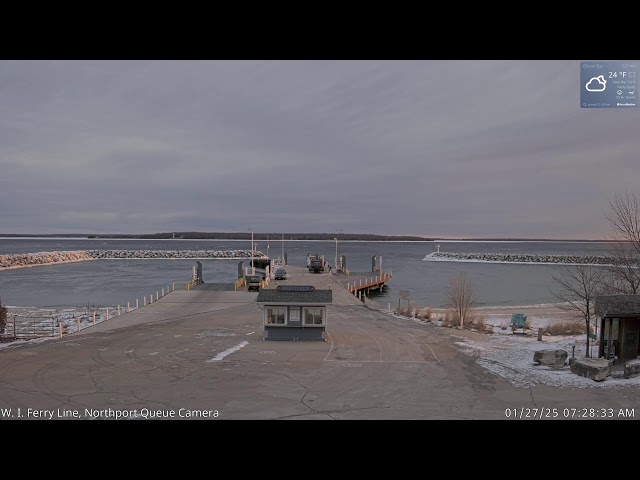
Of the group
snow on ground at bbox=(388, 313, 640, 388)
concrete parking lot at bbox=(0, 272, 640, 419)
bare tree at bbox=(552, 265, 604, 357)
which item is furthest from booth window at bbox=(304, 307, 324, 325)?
bare tree at bbox=(552, 265, 604, 357)

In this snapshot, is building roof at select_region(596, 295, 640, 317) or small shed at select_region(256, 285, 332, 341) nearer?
building roof at select_region(596, 295, 640, 317)

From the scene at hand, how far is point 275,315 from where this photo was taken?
2169 centimetres

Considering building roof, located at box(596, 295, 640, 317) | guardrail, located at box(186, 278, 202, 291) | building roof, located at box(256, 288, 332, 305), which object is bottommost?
guardrail, located at box(186, 278, 202, 291)

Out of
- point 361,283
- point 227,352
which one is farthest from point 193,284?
point 227,352

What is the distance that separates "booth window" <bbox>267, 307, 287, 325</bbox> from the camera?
71.0ft

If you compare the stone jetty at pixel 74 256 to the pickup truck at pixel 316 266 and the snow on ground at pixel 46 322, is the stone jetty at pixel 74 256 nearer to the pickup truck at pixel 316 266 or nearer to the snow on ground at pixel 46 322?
the pickup truck at pixel 316 266

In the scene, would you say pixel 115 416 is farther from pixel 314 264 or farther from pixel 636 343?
pixel 314 264

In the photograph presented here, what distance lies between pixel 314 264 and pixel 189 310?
32.1 metres

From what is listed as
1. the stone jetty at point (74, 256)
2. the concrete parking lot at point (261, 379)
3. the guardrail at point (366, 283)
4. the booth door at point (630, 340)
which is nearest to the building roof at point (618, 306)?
the booth door at point (630, 340)

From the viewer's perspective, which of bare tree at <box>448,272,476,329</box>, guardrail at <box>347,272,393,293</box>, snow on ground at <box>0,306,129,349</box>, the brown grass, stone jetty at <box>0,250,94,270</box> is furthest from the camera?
stone jetty at <box>0,250,94,270</box>

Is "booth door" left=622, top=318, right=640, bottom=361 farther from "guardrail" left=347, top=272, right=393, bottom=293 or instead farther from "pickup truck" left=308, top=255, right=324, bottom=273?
"pickup truck" left=308, top=255, right=324, bottom=273

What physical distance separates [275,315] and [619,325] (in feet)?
48.2

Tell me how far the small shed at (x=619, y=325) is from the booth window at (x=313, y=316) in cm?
1178

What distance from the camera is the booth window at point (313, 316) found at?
70.4ft
